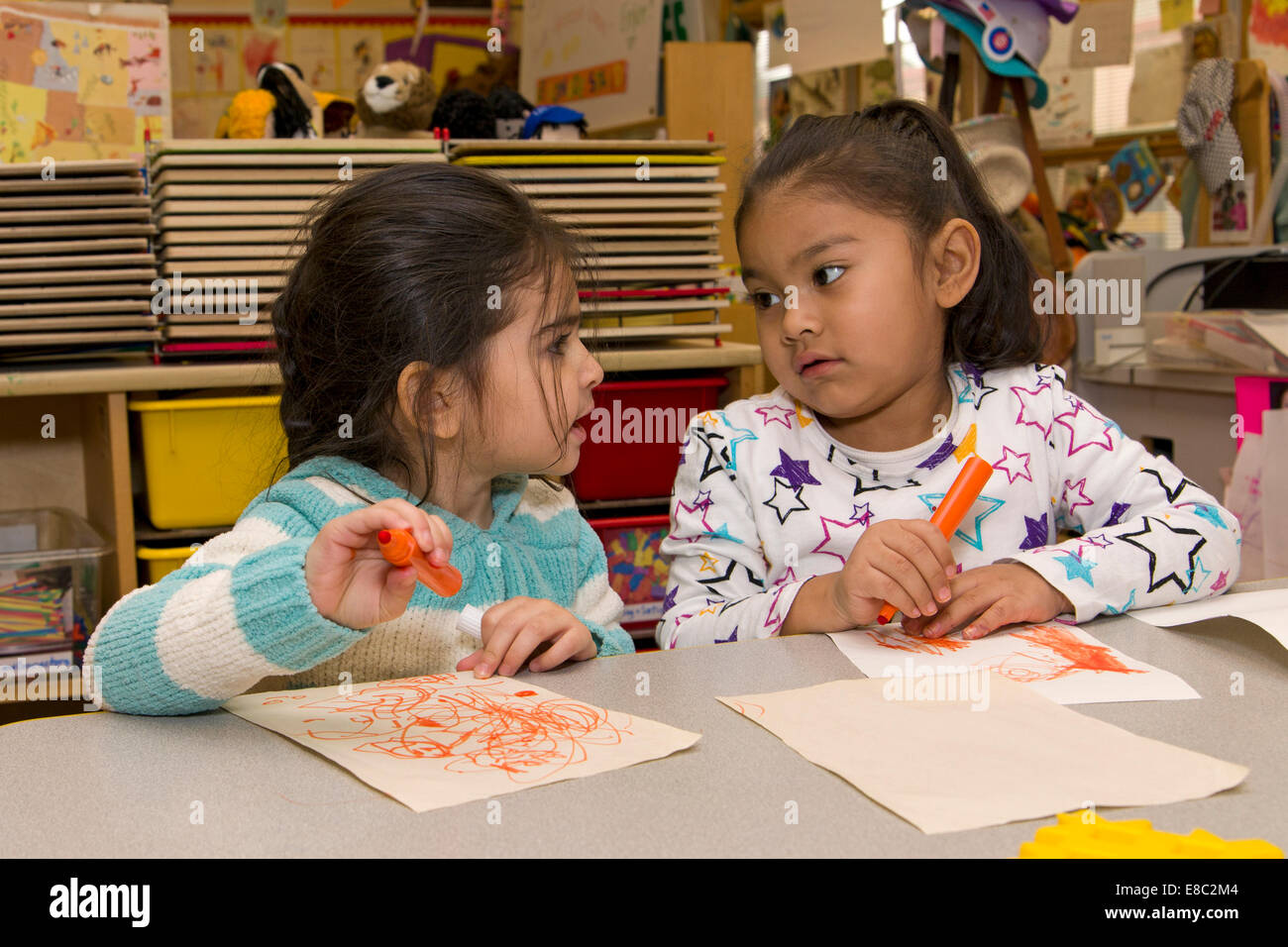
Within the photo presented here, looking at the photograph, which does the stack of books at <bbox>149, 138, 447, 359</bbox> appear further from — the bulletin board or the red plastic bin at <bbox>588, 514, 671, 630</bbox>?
the bulletin board

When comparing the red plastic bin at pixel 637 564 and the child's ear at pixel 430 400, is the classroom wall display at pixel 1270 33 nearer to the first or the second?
the red plastic bin at pixel 637 564

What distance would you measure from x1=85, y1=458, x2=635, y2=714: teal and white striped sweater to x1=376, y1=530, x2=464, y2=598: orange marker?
59 millimetres

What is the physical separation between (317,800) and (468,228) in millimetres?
510

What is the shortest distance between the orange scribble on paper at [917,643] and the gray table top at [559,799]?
124 millimetres

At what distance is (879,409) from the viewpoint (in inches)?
43.5

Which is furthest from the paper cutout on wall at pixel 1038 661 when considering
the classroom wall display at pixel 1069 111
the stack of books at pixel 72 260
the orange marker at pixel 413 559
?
the classroom wall display at pixel 1069 111

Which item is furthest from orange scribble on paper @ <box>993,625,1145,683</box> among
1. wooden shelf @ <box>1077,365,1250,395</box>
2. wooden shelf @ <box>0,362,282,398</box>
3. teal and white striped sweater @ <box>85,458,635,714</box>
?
wooden shelf @ <box>1077,365,1250,395</box>

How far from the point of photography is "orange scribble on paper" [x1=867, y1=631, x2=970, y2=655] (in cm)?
78

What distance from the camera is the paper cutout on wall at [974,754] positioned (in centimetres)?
51

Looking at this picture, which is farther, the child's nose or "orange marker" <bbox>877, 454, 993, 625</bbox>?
the child's nose

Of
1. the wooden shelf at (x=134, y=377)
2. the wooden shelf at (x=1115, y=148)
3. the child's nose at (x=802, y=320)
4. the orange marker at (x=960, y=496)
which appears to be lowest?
the orange marker at (x=960, y=496)

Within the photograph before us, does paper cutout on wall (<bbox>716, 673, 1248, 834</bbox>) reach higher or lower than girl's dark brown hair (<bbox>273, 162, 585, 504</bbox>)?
lower

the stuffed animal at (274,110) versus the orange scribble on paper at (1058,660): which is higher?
the stuffed animal at (274,110)

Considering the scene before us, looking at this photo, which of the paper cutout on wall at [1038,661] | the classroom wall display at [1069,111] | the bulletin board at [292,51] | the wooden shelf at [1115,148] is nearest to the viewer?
the paper cutout on wall at [1038,661]
